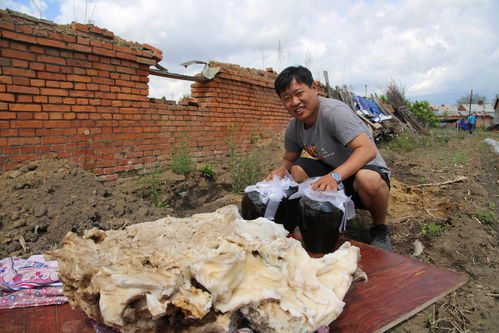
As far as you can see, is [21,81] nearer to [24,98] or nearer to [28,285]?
[24,98]

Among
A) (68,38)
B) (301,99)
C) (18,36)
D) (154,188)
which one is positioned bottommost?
(154,188)

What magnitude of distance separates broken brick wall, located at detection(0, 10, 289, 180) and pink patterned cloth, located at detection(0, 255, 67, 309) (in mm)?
2024

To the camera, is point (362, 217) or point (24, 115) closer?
point (24, 115)

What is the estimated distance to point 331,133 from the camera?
270cm

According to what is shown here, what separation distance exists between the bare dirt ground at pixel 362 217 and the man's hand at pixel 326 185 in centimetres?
93

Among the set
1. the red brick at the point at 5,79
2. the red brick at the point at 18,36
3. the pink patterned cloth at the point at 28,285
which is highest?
the red brick at the point at 18,36

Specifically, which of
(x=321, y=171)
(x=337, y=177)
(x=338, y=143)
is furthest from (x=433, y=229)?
(x=337, y=177)

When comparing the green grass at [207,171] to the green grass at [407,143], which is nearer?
the green grass at [207,171]

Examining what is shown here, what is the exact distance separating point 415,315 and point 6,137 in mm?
4128

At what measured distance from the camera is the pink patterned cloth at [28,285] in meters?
1.69

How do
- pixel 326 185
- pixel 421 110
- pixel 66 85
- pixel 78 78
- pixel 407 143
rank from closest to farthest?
pixel 326 185 < pixel 66 85 < pixel 78 78 < pixel 407 143 < pixel 421 110

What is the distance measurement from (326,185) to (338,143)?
61 cm

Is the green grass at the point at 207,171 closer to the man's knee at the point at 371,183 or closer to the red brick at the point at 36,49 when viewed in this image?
the red brick at the point at 36,49

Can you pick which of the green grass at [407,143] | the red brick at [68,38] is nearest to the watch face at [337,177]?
the red brick at [68,38]
